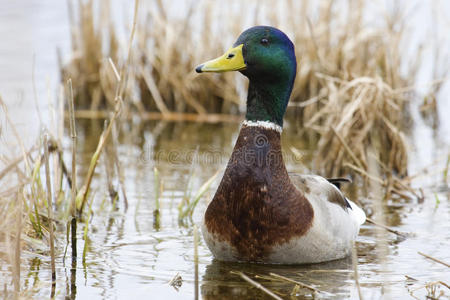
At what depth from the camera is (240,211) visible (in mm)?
5328

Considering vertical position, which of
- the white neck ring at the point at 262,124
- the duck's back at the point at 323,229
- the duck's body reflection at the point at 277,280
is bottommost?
the duck's body reflection at the point at 277,280

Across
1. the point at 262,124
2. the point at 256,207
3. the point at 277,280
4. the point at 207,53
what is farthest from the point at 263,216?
the point at 207,53

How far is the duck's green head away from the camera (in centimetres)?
551

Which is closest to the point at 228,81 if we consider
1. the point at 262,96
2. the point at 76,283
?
the point at 262,96

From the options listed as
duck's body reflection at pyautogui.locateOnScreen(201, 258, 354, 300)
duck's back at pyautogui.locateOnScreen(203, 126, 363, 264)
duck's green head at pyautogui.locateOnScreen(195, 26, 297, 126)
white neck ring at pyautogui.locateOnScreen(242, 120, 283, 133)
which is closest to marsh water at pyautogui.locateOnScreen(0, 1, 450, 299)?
duck's body reflection at pyautogui.locateOnScreen(201, 258, 354, 300)

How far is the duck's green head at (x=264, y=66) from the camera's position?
5.51m

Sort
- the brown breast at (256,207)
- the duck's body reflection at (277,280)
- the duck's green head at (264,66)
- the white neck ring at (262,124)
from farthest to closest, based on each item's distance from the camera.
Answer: the white neck ring at (262,124), the duck's green head at (264,66), the brown breast at (256,207), the duck's body reflection at (277,280)

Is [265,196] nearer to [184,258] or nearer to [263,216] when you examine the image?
[263,216]

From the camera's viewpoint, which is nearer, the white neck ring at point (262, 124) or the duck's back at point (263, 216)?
the duck's back at point (263, 216)

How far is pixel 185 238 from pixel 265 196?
1.03 metres

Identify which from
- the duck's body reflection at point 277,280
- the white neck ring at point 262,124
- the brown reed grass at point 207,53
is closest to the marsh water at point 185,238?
the duck's body reflection at point 277,280

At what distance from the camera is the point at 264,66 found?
5.56 m

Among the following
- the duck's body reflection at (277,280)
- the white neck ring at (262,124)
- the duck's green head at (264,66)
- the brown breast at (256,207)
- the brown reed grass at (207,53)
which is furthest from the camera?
the brown reed grass at (207,53)

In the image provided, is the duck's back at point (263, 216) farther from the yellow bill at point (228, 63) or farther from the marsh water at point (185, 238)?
the yellow bill at point (228, 63)
